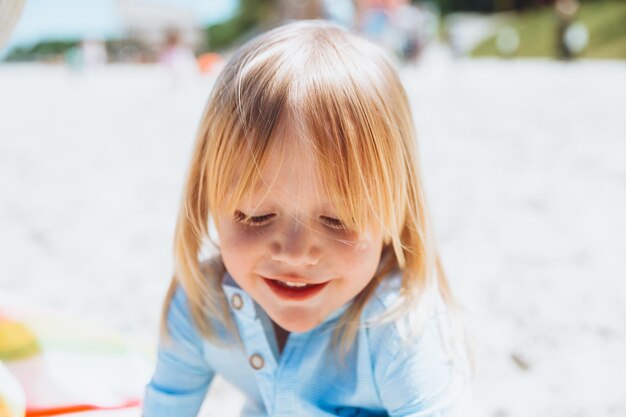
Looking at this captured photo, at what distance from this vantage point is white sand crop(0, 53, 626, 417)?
66.7 inches

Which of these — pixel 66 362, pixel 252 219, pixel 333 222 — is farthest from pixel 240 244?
pixel 66 362

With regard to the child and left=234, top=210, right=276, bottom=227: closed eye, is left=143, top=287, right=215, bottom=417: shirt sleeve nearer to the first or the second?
the child

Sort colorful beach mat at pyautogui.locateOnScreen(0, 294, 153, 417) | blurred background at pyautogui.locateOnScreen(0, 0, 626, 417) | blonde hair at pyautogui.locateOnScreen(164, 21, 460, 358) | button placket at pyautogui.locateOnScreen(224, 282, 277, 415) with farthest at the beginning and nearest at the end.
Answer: blurred background at pyautogui.locateOnScreen(0, 0, 626, 417), colorful beach mat at pyautogui.locateOnScreen(0, 294, 153, 417), button placket at pyautogui.locateOnScreen(224, 282, 277, 415), blonde hair at pyautogui.locateOnScreen(164, 21, 460, 358)

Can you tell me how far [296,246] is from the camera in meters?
0.93

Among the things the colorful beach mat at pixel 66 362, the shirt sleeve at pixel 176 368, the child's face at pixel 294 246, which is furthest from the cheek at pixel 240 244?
the colorful beach mat at pixel 66 362

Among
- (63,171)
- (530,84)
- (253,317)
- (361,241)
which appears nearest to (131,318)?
(253,317)

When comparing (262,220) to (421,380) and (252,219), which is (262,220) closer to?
(252,219)

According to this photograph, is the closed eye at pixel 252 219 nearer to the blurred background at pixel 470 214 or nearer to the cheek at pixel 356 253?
the cheek at pixel 356 253

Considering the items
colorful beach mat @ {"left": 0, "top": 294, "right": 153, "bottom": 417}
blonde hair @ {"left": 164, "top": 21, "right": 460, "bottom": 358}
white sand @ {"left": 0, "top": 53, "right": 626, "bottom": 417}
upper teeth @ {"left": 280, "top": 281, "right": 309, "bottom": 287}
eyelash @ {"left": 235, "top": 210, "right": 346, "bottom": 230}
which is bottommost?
white sand @ {"left": 0, "top": 53, "right": 626, "bottom": 417}

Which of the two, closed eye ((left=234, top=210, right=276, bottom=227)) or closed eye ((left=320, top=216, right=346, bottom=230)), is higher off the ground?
closed eye ((left=234, top=210, right=276, bottom=227))

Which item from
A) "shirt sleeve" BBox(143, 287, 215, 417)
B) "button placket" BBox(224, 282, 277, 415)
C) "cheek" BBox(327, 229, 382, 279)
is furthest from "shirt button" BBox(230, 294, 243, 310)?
"cheek" BBox(327, 229, 382, 279)

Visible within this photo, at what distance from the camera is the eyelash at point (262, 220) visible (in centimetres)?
95

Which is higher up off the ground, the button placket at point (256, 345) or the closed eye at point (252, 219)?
the closed eye at point (252, 219)

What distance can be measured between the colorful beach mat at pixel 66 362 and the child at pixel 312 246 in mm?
222
